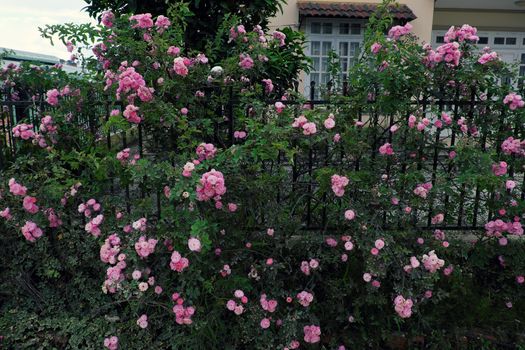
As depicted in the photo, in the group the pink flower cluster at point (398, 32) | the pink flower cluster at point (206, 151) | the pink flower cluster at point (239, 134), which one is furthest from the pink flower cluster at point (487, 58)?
the pink flower cluster at point (206, 151)

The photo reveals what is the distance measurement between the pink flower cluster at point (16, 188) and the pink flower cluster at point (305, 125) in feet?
5.32

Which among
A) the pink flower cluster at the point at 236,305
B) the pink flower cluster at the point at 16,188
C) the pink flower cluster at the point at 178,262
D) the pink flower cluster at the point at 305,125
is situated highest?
the pink flower cluster at the point at 305,125

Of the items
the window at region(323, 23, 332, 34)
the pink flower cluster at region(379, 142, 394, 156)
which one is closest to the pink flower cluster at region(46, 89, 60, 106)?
the pink flower cluster at region(379, 142, 394, 156)

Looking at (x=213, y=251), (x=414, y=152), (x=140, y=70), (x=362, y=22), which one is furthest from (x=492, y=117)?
(x=362, y=22)

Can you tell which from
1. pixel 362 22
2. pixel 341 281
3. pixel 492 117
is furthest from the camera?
pixel 362 22

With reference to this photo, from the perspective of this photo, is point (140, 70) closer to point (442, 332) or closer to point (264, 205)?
point (264, 205)

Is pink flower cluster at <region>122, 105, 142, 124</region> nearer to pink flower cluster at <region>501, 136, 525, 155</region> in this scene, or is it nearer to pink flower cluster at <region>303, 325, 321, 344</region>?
pink flower cluster at <region>303, 325, 321, 344</region>

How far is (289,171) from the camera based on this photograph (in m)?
3.02

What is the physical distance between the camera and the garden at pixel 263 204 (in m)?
2.58

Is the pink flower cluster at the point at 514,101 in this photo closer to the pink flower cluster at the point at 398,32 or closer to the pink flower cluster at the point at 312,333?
the pink flower cluster at the point at 398,32

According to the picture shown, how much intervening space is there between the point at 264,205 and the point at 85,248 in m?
1.20

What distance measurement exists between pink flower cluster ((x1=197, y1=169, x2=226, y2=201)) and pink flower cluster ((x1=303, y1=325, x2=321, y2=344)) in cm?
96

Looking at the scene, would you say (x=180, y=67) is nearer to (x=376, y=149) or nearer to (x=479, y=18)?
(x=376, y=149)

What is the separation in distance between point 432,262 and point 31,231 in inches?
89.9
